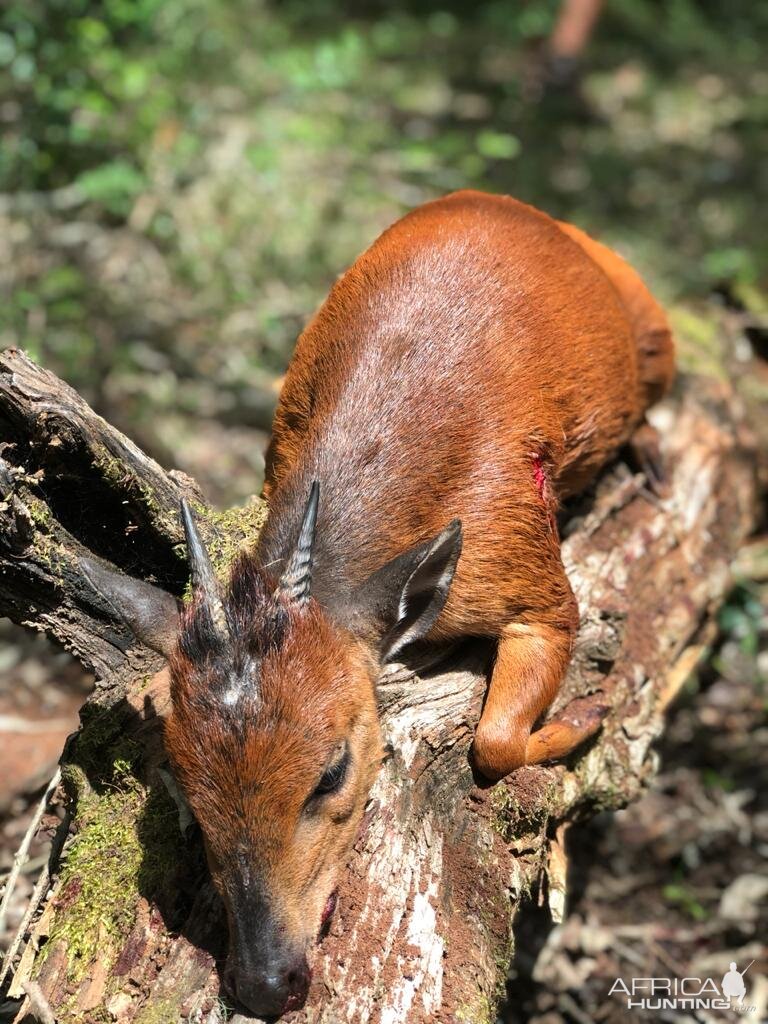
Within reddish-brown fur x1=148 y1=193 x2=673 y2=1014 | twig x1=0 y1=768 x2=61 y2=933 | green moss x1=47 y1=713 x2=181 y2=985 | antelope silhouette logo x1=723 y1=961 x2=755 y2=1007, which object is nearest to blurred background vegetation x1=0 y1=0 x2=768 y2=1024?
antelope silhouette logo x1=723 y1=961 x2=755 y2=1007

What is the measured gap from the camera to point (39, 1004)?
331 cm

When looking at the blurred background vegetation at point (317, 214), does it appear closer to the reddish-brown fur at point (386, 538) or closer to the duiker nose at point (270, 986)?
the reddish-brown fur at point (386, 538)

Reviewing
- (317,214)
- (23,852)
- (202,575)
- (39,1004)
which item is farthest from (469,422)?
(317,214)

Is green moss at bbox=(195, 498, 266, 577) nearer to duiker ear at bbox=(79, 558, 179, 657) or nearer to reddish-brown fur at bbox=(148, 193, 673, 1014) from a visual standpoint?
reddish-brown fur at bbox=(148, 193, 673, 1014)

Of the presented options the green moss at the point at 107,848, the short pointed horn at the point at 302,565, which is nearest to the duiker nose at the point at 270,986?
the green moss at the point at 107,848

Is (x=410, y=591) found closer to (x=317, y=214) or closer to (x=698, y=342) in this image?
(x=698, y=342)

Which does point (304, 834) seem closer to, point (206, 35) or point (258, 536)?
point (258, 536)

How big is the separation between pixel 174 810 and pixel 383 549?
50.2 inches

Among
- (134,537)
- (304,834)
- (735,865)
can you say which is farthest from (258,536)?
(735,865)

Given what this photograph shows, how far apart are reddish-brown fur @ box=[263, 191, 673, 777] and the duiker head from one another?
0.41 metres

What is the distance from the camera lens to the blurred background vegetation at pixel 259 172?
25.6 feet

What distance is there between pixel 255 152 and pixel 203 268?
1.39 metres

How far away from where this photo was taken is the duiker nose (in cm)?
315

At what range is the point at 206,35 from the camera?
1076cm
